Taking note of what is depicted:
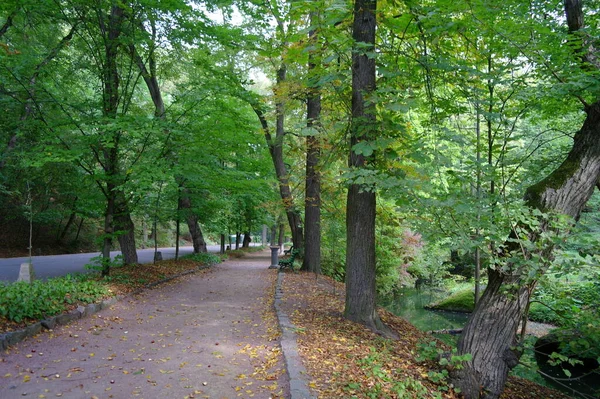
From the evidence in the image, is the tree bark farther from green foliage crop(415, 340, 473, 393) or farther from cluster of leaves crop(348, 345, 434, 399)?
cluster of leaves crop(348, 345, 434, 399)

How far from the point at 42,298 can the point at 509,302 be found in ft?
21.4

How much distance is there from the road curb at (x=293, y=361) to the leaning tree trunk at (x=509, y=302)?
1976mm

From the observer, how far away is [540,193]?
5082 mm

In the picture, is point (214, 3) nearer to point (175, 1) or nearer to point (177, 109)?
point (175, 1)

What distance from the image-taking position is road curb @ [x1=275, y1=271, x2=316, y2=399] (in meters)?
3.51

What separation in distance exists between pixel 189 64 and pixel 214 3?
4013mm

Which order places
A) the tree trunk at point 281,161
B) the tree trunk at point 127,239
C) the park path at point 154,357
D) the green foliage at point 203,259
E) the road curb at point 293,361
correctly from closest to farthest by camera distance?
the road curb at point 293,361, the park path at point 154,357, the tree trunk at point 127,239, the tree trunk at point 281,161, the green foliage at point 203,259

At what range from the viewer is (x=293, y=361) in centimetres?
429

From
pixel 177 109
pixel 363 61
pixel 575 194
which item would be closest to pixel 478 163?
pixel 575 194

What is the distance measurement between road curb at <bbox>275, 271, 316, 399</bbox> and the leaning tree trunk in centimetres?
198

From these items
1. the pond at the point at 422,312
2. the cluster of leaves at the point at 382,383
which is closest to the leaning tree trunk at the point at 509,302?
the cluster of leaves at the point at 382,383

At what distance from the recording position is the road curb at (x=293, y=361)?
351cm

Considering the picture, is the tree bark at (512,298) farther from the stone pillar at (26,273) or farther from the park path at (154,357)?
the stone pillar at (26,273)

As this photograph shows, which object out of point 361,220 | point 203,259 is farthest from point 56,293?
point 203,259
